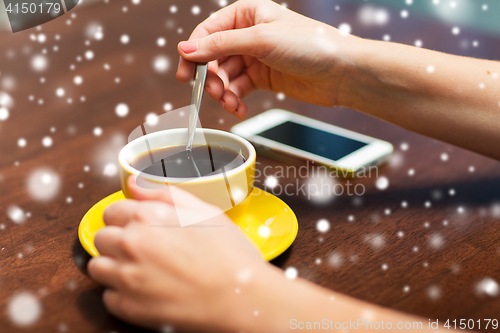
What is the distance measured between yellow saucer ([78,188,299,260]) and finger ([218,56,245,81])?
415 mm

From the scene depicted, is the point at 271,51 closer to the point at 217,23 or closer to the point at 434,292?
the point at 217,23

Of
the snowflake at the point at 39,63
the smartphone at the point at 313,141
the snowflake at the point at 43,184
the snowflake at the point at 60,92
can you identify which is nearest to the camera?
the snowflake at the point at 43,184

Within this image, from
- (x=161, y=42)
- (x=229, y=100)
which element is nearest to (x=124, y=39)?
(x=161, y=42)

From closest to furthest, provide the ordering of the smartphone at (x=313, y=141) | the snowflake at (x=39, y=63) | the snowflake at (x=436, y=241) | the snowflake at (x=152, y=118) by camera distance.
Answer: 1. the snowflake at (x=436, y=241)
2. the smartphone at (x=313, y=141)
3. the snowflake at (x=152, y=118)
4. the snowflake at (x=39, y=63)

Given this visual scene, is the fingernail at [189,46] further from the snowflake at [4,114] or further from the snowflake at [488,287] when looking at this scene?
the snowflake at [488,287]

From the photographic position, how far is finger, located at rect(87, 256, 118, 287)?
50 centimetres

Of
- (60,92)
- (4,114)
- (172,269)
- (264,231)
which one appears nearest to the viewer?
A: (172,269)

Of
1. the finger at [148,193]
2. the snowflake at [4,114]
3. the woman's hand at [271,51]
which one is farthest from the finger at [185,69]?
the snowflake at [4,114]

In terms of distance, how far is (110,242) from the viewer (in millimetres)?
510

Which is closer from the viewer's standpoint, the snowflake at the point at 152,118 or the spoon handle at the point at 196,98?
the spoon handle at the point at 196,98

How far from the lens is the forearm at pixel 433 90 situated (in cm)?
84

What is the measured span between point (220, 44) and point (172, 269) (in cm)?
48

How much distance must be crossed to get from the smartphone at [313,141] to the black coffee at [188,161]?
21 cm

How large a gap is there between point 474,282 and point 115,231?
1.50ft
